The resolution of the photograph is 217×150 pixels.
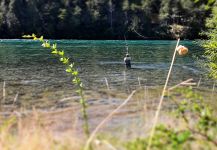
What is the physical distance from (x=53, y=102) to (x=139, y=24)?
14620cm

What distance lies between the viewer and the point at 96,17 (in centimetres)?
16762

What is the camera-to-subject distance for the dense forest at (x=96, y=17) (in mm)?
161250

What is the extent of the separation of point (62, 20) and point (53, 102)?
148 m

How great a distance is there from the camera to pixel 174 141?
229 inches

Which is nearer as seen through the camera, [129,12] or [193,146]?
[193,146]

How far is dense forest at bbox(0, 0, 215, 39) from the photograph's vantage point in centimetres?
16125

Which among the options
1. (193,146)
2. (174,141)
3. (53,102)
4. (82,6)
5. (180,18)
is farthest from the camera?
(82,6)

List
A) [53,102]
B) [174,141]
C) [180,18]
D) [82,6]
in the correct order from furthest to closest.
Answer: [82,6], [180,18], [53,102], [174,141]

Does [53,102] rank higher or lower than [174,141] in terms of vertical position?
lower

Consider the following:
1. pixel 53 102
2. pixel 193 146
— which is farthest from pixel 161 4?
pixel 193 146

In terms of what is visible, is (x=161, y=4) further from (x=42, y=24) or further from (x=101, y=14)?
(x=42, y=24)

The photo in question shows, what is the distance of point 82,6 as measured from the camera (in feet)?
Answer: 569

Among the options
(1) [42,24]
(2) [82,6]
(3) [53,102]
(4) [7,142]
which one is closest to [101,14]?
(2) [82,6]

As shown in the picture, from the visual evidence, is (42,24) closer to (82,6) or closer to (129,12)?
(82,6)
